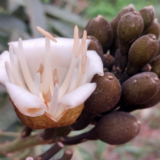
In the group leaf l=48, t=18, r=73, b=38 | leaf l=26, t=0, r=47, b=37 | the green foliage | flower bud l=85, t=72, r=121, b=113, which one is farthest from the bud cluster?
the green foliage

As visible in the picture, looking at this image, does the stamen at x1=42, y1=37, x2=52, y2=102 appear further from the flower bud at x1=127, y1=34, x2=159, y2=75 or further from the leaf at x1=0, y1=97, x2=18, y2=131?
the leaf at x1=0, y1=97, x2=18, y2=131

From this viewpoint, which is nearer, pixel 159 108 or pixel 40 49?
pixel 40 49

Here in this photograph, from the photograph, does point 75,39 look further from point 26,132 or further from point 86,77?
point 26,132

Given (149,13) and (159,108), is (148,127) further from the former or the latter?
(149,13)

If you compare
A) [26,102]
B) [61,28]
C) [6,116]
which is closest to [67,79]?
[26,102]

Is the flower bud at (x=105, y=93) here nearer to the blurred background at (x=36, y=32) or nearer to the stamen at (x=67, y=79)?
the stamen at (x=67, y=79)

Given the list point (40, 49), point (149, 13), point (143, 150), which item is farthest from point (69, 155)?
point (143, 150)
